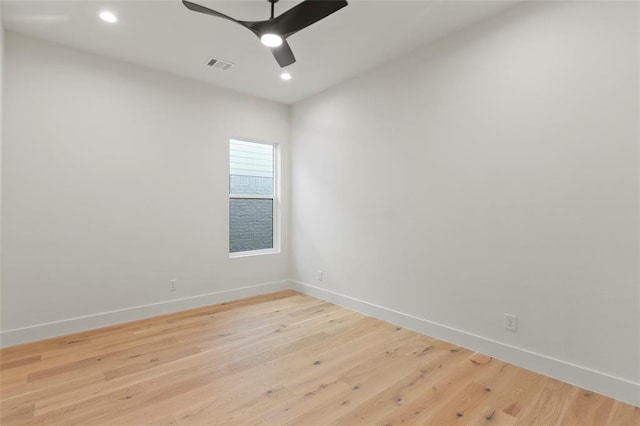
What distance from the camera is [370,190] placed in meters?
3.61

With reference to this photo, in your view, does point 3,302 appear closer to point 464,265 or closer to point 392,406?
point 392,406

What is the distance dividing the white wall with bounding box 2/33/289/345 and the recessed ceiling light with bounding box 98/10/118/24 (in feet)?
2.49

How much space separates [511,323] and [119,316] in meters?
3.79

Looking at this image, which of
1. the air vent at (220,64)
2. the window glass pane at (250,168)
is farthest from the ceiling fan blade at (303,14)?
the window glass pane at (250,168)

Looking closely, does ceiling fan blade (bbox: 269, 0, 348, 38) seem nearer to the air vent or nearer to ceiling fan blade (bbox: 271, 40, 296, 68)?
ceiling fan blade (bbox: 271, 40, 296, 68)

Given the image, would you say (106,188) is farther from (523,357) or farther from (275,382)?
(523,357)

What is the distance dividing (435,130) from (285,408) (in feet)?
8.64

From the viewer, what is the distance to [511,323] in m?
2.50

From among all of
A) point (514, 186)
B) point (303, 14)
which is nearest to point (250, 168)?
point (303, 14)

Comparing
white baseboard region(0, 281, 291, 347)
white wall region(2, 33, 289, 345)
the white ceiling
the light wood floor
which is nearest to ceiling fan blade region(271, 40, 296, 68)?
the white ceiling

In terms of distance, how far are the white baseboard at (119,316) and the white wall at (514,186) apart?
1611 mm

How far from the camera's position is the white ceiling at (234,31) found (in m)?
2.47

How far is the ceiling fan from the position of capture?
1.98m

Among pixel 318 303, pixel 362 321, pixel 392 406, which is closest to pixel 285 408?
pixel 392 406
